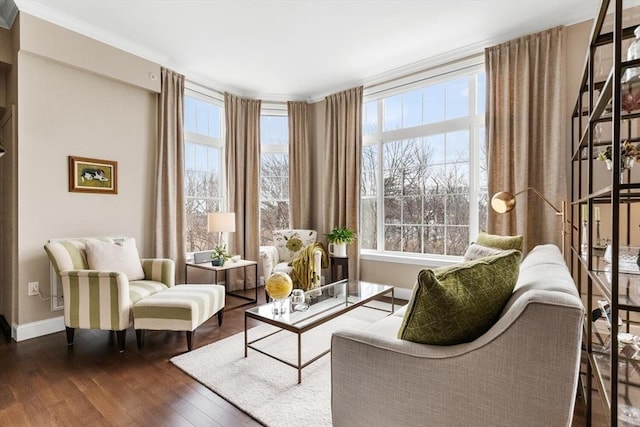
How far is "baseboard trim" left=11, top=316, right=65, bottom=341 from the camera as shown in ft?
9.00

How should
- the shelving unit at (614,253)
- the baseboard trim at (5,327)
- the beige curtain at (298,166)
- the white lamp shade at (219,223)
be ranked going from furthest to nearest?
the beige curtain at (298,166) → the white lamp shade at (219,223) → the baseboard trim at (5,327) → the shelving unit at (614,253)

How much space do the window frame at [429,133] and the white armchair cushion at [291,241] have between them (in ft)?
2.51

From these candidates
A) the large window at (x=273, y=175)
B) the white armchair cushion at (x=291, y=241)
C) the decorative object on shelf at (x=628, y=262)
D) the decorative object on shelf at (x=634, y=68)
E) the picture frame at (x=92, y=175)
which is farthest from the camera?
the large window at (x=273, y=175)

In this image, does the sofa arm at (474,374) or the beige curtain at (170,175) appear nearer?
the sofa arm at (474,374)

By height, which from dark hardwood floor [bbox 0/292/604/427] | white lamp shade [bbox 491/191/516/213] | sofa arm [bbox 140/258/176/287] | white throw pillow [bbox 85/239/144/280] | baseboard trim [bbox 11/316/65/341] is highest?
white lamp shade [bbox 491/191/516/213]

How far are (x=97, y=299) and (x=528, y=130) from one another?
3.98m

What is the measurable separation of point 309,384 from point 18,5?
149 inches

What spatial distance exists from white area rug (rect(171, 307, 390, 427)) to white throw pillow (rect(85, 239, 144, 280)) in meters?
1.06

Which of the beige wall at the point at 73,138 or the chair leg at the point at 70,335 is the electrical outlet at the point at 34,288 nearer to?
the beige wall at the point at 73,138

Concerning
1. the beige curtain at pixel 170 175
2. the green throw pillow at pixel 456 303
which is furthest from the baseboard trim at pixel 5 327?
the green throw pillow at pixel 456 303

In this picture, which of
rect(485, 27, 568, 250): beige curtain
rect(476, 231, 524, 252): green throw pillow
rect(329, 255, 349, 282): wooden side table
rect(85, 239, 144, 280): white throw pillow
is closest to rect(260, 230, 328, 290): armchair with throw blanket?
rect(329, 255, 349, 282): wooden side table

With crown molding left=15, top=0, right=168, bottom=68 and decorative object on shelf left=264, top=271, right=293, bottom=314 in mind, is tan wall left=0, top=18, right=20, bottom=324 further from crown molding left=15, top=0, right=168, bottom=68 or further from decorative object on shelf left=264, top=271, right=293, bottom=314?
decorative object on shelf left=264, top=271, right=293, bottom=314

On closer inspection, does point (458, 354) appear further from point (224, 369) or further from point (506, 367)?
point (224, 369)

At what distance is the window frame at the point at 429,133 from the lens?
3.52 meters
